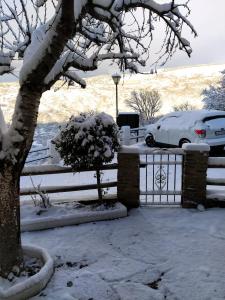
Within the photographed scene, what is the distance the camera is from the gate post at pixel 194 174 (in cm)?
744

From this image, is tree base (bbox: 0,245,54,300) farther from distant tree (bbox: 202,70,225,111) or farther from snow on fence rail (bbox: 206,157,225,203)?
distant tree (bbox: 202,70,225,111)

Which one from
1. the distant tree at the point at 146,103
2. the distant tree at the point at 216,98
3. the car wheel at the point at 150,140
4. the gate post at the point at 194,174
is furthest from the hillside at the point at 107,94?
the gate post at the point at 194,174

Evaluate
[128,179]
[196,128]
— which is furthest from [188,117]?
[128,179]

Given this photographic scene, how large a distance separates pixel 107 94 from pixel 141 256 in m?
47.8

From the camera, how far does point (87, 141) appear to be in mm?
6988

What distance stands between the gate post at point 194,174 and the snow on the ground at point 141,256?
0.92 feet

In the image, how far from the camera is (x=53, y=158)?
43.8 ft

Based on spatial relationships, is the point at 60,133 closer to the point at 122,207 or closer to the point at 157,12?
the point at 122,207

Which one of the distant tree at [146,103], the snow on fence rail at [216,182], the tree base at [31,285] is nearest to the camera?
the tree base at [31,285]

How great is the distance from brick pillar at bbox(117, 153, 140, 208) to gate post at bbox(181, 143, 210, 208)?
954 millimetres

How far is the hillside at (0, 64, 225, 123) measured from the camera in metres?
47.5

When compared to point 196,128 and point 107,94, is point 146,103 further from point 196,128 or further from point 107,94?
point 196,128

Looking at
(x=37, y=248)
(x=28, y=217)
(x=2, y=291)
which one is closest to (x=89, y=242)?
(x=37, y=248)

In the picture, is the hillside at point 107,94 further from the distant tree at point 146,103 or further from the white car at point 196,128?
the white car at point 196,128
